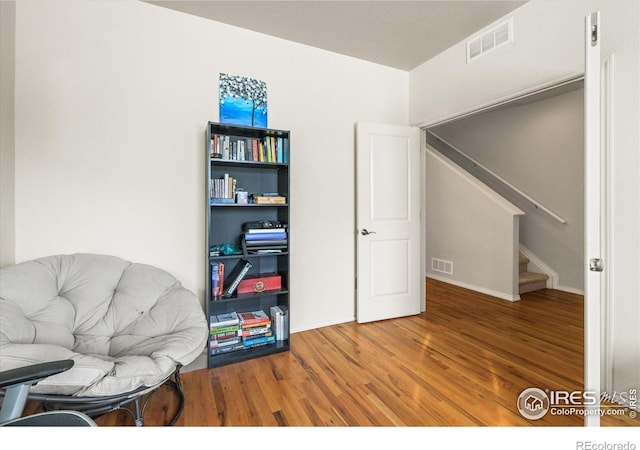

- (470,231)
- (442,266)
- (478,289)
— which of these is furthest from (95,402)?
(442,266)

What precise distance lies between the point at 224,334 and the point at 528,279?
13.3 ft

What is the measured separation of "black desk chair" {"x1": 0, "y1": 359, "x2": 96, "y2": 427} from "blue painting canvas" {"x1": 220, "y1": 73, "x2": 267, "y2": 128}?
1993mm

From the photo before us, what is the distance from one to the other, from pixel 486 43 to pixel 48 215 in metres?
3.61

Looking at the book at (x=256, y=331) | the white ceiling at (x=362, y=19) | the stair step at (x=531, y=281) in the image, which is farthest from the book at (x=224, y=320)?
the stair step at (x=531, y=281)

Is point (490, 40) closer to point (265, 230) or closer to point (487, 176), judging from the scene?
point (265, 230)

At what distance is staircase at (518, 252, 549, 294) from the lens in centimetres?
415

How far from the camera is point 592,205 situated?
54.9 inches

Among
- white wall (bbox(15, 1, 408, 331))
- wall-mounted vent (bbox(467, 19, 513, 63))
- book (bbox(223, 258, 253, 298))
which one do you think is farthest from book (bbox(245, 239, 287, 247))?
wall-mounted vent (bbox(467, 19, 513, 63))

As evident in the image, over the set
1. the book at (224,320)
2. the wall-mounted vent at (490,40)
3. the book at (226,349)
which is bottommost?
the book at (226,349)

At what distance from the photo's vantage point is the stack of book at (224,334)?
2.29 meters

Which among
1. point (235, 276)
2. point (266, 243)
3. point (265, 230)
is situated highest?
point (265, 230)

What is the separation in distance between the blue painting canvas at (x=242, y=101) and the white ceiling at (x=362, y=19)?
0.47 meters

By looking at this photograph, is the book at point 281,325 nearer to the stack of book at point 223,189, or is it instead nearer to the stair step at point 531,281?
the stack of book at point 223,189
